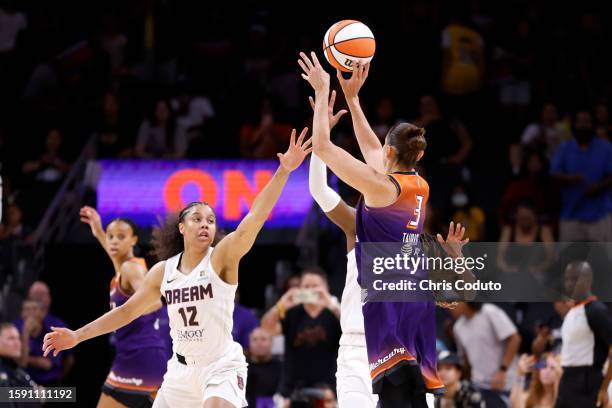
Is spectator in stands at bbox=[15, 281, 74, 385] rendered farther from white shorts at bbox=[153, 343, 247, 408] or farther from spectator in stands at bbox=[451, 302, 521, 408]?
white shorts at bbox=[153, 343, 247, 408]

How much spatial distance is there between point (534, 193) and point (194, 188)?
4.15 metres

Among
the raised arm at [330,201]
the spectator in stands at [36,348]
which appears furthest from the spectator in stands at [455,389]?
the spectator in stands at [36,348]

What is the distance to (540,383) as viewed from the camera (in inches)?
430

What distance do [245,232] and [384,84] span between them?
886cm

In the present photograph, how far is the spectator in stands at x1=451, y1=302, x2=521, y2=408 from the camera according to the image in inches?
474

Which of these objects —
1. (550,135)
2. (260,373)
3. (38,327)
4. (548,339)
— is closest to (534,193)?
(550,135)

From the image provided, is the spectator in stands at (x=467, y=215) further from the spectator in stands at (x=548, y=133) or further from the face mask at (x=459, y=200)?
the spectator in stands at (x=548, y=133)

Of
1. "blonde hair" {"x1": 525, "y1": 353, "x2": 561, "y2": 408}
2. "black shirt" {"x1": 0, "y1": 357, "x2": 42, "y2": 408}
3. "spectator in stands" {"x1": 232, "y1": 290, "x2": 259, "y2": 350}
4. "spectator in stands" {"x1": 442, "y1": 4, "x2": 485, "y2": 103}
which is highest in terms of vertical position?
"spectator in stands" {"x1": 442, "y1": 4, "x2": 485, "y2": 103}

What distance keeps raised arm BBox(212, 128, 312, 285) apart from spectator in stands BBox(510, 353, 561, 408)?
13.6ft

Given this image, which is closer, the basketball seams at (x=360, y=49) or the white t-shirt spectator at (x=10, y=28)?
the basketball seams at (x=360, y=49)

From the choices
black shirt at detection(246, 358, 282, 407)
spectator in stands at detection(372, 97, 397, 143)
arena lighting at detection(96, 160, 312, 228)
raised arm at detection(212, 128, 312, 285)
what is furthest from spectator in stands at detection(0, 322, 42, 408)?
spectator in stands at detection(372, 97, 397, 143)

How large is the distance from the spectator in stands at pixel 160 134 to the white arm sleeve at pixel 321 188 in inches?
303

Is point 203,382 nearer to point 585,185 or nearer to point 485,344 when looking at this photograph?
point 485,344

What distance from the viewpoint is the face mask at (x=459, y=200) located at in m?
14.2
